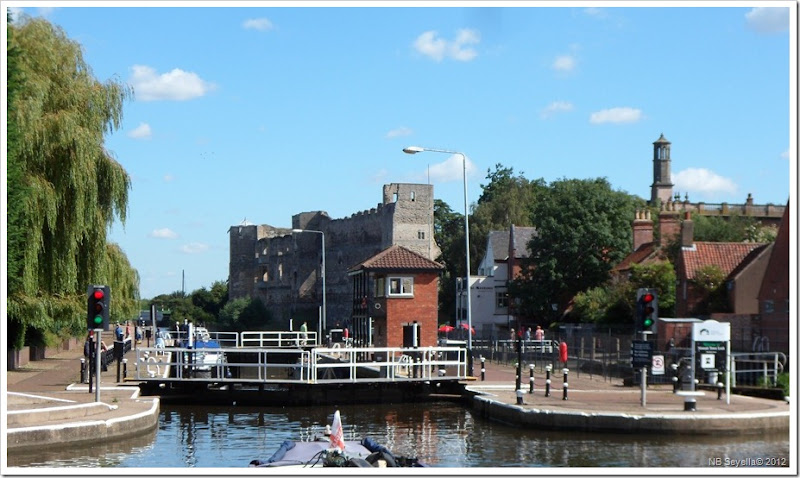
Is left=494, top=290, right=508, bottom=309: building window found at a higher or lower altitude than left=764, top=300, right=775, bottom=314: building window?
higher

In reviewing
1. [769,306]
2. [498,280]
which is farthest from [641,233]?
[769,306]

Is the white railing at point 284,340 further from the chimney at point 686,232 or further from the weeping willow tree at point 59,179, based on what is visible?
the chimney at point 686,232

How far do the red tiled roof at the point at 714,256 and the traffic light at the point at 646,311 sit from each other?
2789 centimetres

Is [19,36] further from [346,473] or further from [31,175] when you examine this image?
[346,473]

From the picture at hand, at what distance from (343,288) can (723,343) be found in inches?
3302

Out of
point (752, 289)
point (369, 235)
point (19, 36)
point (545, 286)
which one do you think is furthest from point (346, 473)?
point (369, 235)

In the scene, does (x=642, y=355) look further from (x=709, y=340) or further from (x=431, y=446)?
(x=431, y=446)

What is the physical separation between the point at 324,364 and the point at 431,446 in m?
9.03

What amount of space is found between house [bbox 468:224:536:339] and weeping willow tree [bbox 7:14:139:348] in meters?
44.5

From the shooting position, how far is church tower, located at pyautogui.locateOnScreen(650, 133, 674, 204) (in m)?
142

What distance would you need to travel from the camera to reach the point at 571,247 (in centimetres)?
6856

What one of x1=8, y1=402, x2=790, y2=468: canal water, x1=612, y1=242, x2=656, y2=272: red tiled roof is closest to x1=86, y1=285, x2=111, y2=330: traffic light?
x1=8, y1=402, x2=790, y2=468: canal water

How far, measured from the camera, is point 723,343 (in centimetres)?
2752

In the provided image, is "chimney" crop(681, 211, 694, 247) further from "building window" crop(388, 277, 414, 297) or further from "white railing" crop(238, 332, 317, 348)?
"white railing" crop(238, 332, 317, 348)
